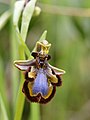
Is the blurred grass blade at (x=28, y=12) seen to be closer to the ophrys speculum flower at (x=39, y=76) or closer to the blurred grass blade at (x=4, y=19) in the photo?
the ophrys speculum flower at (x=39, y=76)

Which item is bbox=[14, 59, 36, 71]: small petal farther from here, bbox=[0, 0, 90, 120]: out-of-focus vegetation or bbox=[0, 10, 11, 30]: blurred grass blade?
bbox=[0, 0, 90, 120]: out-of-focus vegetation

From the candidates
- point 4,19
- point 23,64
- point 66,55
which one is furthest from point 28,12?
point 66,55

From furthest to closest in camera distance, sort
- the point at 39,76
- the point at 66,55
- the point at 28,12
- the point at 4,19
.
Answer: the point at 66,55 < the point at 4,19 < the point at 28,12 < the point at 39,76

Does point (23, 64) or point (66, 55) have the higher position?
point (66, 55)

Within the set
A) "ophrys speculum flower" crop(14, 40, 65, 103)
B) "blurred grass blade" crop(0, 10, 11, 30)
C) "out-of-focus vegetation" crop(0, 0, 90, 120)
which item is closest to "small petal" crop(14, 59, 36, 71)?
"ophrys speculum flower" crop(14, 40, 65, 103)

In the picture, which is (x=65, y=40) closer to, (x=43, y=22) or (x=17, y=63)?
(x=43, y=22)

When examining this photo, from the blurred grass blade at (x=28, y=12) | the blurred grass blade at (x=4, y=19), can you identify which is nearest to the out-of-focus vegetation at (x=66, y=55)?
the blurred grass blade at (x=4, y=19)

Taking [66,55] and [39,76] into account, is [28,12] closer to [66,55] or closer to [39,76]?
[39,76]
